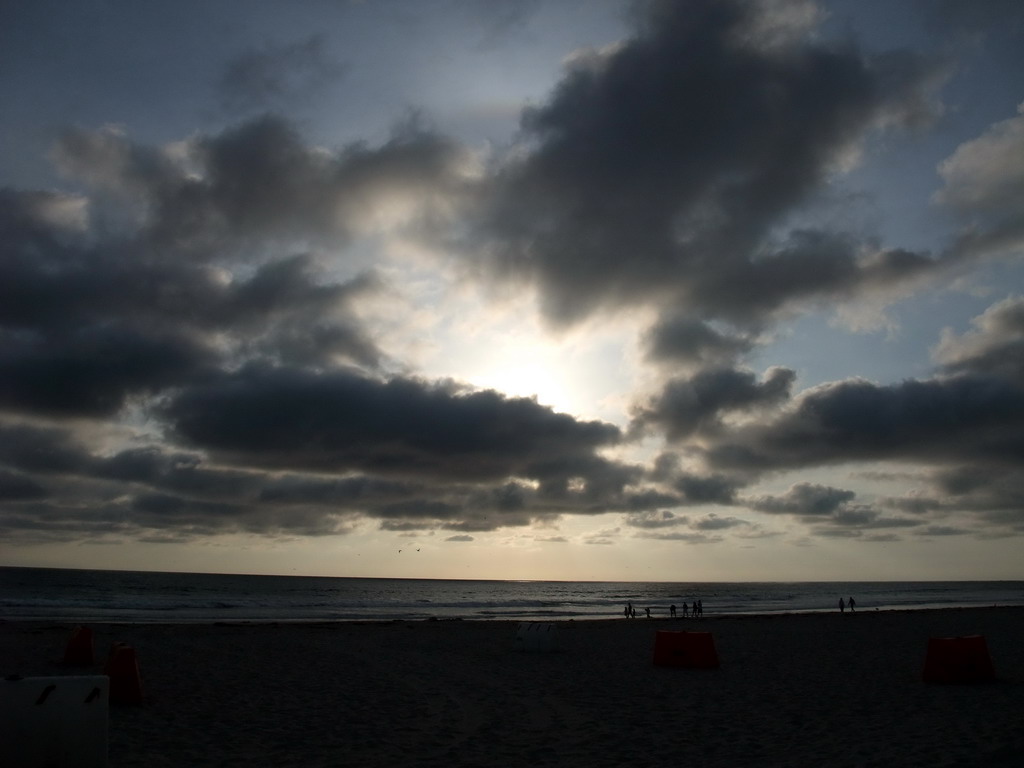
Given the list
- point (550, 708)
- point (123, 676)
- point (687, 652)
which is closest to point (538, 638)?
point (687, 652)

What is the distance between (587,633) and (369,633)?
31.4ft

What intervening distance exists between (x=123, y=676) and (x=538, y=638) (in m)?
13.2

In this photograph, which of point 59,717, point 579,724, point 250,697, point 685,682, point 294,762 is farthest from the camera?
point 685,682

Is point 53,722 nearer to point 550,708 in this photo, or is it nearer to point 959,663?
point 550,708

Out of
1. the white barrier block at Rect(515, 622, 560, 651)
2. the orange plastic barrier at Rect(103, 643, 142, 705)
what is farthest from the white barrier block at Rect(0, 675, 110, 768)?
the white barrier block at Rect(515, 622, 560, 651)

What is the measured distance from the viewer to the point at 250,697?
13.8 m

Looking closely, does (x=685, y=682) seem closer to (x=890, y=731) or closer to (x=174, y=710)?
(x=890, y=731)

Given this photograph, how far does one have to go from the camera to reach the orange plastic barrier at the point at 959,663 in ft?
47.8

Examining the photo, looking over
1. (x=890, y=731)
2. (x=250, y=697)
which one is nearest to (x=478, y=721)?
(x=250, y=697)

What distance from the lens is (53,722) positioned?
6.62 metres

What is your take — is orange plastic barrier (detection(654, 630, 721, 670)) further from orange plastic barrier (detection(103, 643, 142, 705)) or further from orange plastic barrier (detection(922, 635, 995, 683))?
orange plastic barrier (detection(103, 643, 142, 705))

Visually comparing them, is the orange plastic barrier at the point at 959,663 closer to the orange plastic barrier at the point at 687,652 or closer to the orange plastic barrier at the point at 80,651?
the orange plastic barrier at the point at 687,652

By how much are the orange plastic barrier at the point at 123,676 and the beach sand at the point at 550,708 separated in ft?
0.88

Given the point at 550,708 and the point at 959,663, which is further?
the point at 959,663
